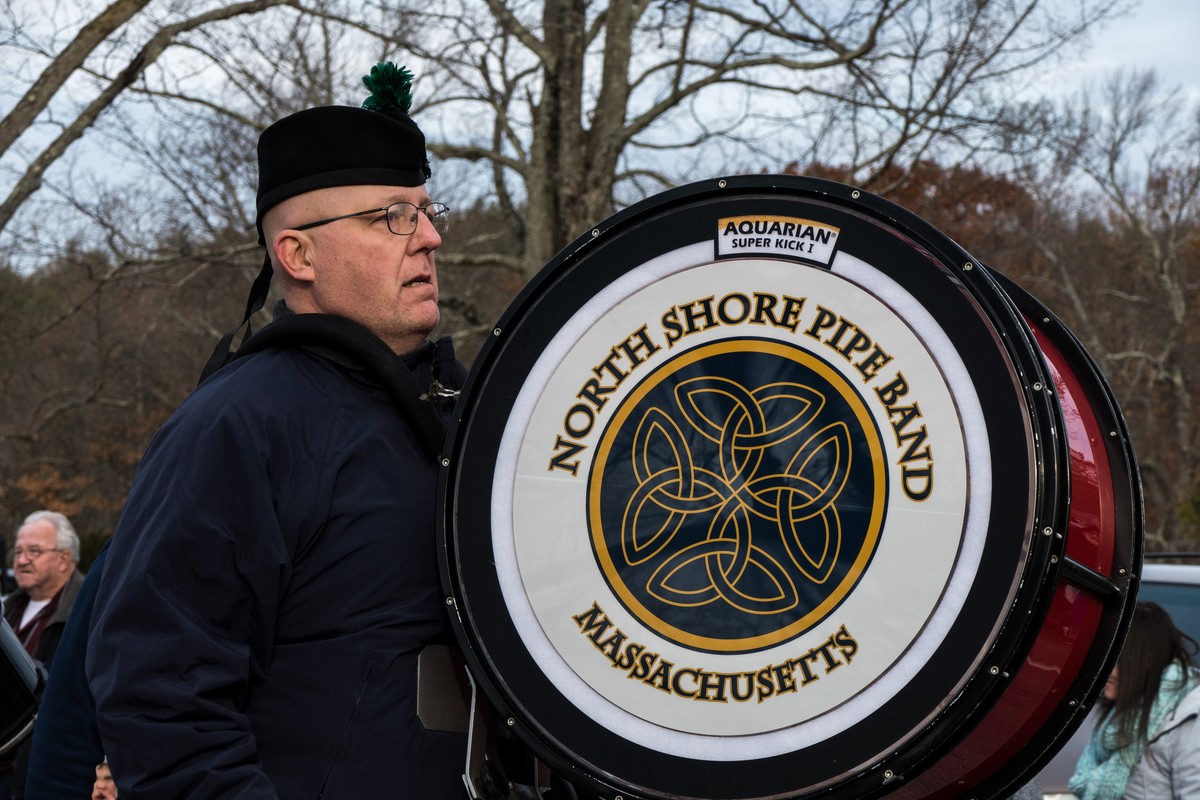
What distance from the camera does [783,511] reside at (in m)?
1.52

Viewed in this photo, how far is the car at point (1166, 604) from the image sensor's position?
523cm

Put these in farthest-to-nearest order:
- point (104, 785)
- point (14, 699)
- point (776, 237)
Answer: point (14, 699), point (104, 785), point (776, 237)

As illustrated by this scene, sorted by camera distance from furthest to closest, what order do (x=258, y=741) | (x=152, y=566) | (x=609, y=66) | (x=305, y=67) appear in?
(x=305, y=67) < (x=609, y=66) < (x=258, y=741) < (x=152, y=566)

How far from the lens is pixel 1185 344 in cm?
2617

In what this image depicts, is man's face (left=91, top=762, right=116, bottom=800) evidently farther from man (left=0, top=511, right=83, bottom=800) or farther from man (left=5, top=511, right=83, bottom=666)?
man (left=5, top=511, right=83, bottom=666)

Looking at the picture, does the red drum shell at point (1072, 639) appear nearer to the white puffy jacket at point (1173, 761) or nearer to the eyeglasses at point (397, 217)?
the eyeglasses at point (397, 217)

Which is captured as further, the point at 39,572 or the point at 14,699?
the point at 39,572

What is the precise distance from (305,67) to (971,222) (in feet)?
32.1

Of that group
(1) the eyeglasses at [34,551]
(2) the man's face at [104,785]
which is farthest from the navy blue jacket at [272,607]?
(1) the eyeglasses at [34,551]

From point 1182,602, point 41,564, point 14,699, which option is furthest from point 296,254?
point 41,564

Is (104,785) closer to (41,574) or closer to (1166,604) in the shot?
(41,574)

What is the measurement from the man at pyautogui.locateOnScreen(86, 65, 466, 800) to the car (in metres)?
4.04

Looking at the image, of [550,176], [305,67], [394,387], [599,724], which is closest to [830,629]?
[599,724]

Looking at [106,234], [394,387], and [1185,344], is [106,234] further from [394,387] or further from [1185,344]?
[1185,344]
